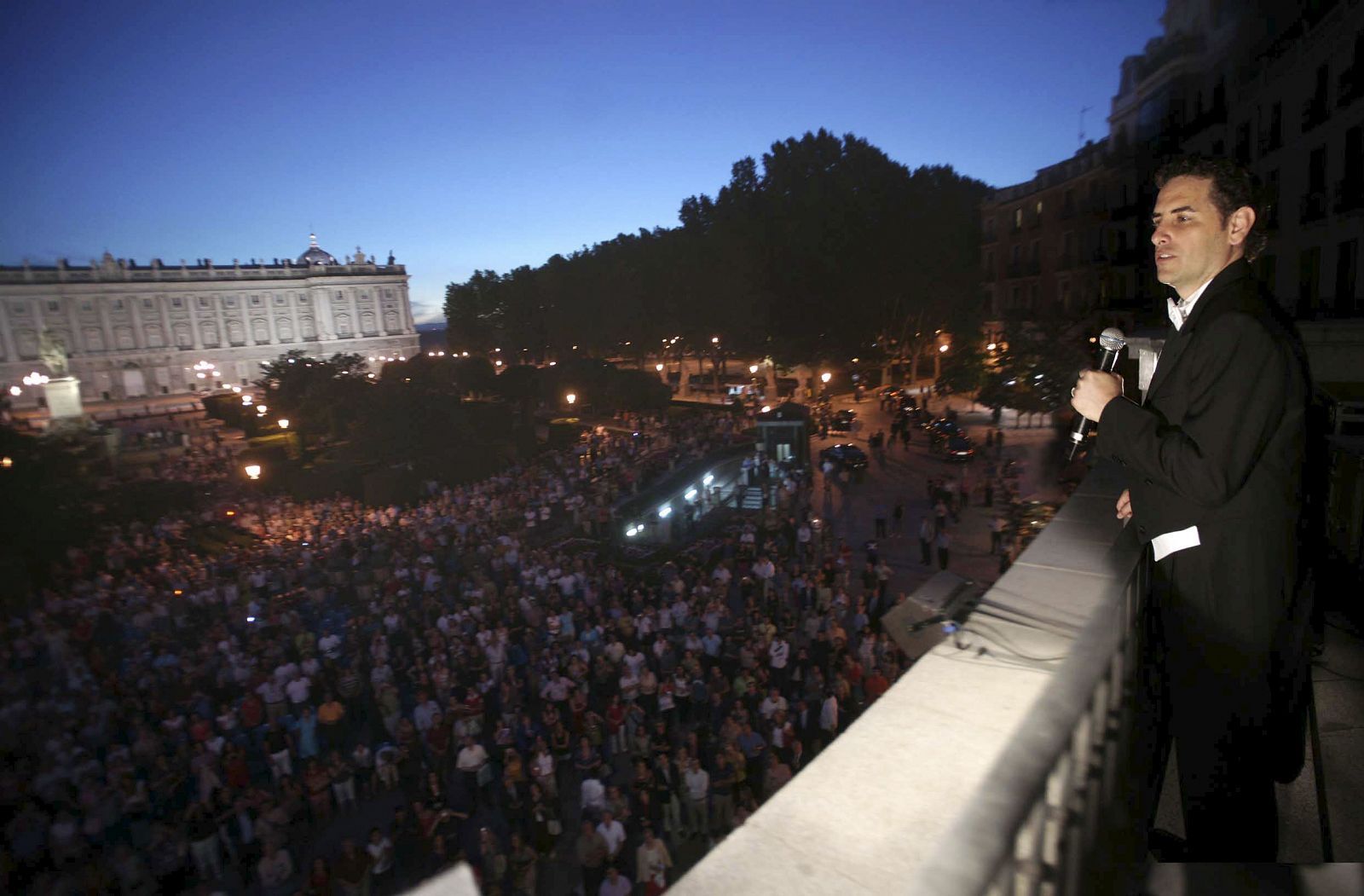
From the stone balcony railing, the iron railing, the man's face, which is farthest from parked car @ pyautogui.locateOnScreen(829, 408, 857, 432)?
the iron railing

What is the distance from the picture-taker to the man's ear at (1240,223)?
2.09 meters

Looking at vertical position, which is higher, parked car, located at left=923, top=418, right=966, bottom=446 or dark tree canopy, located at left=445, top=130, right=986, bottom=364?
dark tree canopy, located at left=445, top=130, right=986, bottom=364

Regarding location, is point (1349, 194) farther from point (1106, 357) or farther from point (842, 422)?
point (842, 422)

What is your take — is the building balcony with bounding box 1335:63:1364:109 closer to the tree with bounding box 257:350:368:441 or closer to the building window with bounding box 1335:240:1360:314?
the building window with bounding box 1335:240:1360:314

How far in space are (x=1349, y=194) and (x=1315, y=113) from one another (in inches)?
116

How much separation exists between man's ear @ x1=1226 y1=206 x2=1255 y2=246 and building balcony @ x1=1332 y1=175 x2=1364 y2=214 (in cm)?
1903

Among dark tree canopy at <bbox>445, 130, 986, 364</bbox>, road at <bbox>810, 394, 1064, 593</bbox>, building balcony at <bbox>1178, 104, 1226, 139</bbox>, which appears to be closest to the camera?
road at <bbox>810, 394, 1064, 593</bbox>

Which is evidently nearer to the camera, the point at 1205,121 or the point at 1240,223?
the point at 1240,223

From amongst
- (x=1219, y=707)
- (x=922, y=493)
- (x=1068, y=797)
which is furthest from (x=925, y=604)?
(x=922, y=493)

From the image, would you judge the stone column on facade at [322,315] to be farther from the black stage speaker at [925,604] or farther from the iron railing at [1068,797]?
the iron railing at [1068,797]

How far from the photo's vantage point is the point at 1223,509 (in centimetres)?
196

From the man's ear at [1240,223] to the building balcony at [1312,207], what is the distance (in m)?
20.4

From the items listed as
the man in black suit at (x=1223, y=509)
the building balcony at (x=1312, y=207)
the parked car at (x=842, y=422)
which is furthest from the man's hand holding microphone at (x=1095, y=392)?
the parked car at (x=842, y=422)

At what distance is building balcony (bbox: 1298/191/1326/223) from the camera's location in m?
16.6
